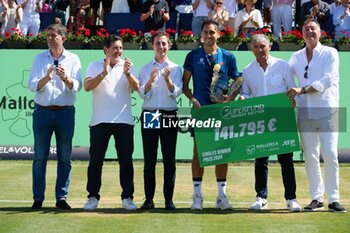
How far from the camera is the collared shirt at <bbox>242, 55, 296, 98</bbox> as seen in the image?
39.7 ft

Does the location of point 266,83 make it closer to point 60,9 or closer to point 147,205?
point 147,205

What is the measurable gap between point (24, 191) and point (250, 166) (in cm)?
679

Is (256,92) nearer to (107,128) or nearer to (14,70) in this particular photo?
(107,128)

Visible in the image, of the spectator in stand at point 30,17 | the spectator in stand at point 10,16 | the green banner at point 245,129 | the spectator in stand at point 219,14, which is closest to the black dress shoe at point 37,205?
the green banner at point 245,129

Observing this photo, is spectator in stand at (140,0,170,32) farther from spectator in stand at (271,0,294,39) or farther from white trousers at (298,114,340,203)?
white trousers at (298,114,340,203)

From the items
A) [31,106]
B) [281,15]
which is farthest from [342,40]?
[31,106]

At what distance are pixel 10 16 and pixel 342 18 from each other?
7.97 meters

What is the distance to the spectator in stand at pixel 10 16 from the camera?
22.7 metres

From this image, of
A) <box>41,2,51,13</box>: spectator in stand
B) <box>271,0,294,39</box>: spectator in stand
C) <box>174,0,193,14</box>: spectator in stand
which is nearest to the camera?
<box>271,0,294,39</box>: spectator in stand

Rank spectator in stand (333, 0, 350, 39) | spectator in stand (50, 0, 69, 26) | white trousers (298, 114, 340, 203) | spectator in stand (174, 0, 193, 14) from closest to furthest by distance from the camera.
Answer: white trousers (298, 114, 340, 203) < spectator in stand (333, 0, 350, 39) < spectator in stand (50, 0, 69, 26) < spectator in stand (174, 0, 193, 14)

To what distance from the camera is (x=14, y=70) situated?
20766mm

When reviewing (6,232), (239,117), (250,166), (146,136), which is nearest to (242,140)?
(239,117)

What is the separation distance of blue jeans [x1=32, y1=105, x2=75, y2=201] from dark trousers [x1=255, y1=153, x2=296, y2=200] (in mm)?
2504

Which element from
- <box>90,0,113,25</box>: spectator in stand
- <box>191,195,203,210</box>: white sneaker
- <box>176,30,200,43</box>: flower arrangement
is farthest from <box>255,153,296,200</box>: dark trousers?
<box>90,0,113,25</box>: spectator in stand
